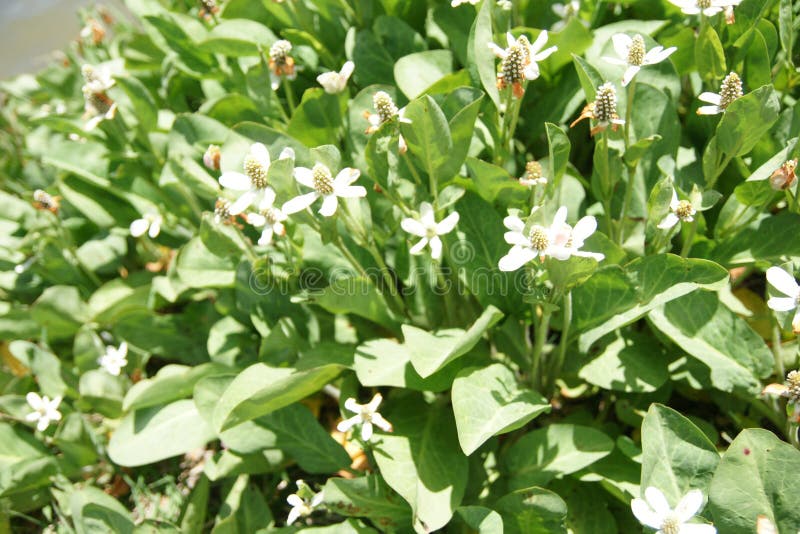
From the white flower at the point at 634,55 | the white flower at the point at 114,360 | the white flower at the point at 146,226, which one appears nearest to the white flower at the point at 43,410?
the white flower at the point at 114,360

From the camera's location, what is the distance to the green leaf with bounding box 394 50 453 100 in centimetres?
203

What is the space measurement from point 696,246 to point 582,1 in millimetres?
850

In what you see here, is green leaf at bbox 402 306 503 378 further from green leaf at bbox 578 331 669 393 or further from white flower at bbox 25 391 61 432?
white flower at bbox 25 391 61 432

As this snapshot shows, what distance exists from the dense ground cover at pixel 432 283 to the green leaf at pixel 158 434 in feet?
0.03

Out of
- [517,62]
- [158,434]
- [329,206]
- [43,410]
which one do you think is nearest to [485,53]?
[517,62]

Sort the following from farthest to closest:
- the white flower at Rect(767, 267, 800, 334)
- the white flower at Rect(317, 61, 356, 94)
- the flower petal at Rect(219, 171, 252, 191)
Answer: the white flower at Rect(317, 61, 356, 94), the flower petal at Rect(219, 171, 252, 191), the white flower at Rect(767, 267, 800, 334)

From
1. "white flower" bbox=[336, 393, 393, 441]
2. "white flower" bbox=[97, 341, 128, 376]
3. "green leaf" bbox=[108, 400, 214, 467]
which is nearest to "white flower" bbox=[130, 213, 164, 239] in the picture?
"white flower" bbox=[97, 341, 128, 376]

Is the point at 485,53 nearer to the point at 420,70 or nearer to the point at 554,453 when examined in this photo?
the point at 420,70

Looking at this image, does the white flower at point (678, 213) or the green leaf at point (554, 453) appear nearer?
the white flower at point (678, 213)

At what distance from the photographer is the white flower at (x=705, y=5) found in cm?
167

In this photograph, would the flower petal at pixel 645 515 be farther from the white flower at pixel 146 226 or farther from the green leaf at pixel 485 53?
the white flower at pixel 146 226

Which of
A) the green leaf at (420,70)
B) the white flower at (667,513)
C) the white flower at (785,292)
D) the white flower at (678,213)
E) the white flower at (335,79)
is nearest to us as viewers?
the white flower at (667,513)

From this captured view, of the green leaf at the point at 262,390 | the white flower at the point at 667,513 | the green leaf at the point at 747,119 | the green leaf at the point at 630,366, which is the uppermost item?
the green leaf at the point at 747,119

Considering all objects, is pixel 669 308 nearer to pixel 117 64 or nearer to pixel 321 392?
pixel 321 392
